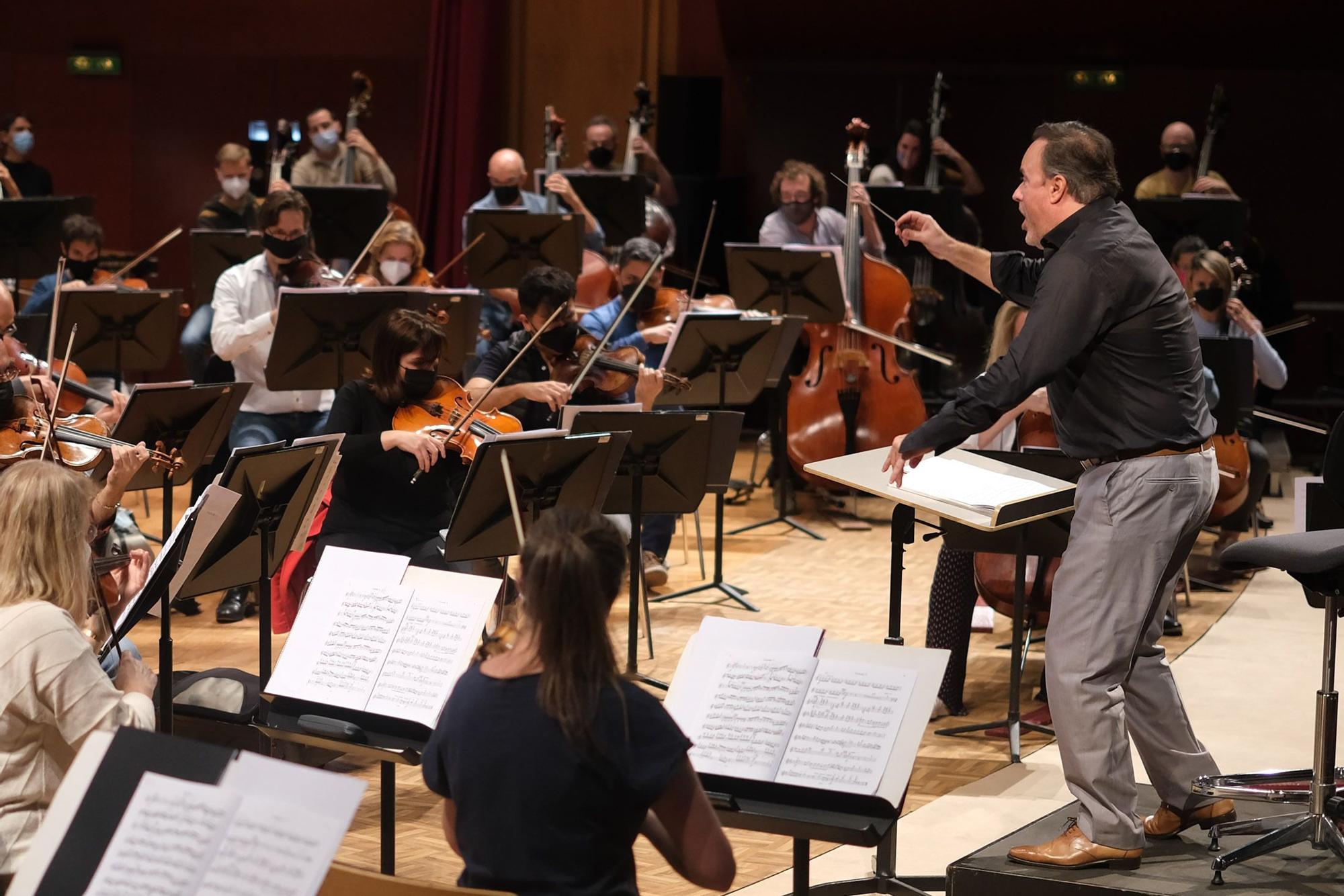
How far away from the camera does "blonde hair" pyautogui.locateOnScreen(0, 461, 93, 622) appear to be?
271cm

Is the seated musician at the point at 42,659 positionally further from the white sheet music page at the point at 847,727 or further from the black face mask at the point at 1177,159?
the black face mask at the point at 1177,159

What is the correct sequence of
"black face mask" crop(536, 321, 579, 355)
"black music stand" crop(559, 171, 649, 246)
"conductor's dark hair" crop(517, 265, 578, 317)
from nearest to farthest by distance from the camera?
"conductor's dark hair" crop(517, 265, 578, 317) < "black face mask" crop(536, 321, 579, 355) < "black music stand" crop(559, 171, 649, 246)

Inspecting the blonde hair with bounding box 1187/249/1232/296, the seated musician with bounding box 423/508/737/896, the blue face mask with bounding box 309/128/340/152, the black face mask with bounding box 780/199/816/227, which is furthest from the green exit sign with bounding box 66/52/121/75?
the seated musician with bounding box 423/508/737/896

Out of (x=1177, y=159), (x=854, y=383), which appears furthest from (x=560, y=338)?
(x=1177, y=159)

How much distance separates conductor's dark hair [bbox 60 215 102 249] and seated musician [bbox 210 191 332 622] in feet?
5.36

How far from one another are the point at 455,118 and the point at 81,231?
11.5 feet

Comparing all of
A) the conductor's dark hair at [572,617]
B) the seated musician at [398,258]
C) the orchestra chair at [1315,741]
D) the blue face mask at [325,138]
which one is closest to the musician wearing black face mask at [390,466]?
the seated musician at [398,258]

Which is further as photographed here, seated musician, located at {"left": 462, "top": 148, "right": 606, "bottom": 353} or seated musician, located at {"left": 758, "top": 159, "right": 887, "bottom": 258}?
seated musician, located at {"left": 758, "top": 159, "right": 887, "bottom": 258}

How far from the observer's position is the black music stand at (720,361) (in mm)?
6125

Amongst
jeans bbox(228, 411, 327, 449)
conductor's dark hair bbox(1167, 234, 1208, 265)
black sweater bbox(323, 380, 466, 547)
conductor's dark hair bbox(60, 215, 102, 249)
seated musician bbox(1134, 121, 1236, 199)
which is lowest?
jeans bbox(228, 411, 327, 449)

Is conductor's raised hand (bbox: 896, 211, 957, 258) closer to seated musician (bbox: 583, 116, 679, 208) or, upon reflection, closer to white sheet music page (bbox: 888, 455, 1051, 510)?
white sheet music page (bbox: 888, 455, 1051, 510)

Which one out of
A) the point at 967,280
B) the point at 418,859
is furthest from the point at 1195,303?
the point at 418,859

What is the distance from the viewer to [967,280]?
31.5 feet

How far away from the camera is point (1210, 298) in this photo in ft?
22.2
